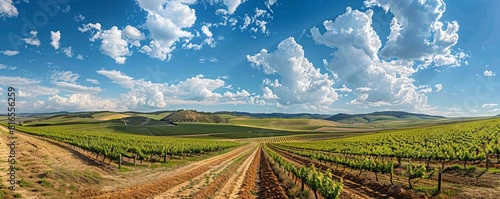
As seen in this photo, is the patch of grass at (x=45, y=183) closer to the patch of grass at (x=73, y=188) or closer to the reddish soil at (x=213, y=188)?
the patch of grass at (x=73, y=188)

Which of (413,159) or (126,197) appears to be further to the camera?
(413,159)

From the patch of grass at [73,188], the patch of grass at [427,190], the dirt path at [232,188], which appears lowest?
the dirt path at [232,188]

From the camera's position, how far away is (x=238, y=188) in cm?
3275

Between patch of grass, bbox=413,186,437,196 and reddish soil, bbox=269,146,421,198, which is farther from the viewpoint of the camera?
reddish soil, bbox=269,146,421,198

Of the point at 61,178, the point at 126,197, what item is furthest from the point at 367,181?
the point at 61,178

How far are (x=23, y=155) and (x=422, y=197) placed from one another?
45658 millimetres

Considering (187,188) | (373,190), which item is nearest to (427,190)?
(373,190)

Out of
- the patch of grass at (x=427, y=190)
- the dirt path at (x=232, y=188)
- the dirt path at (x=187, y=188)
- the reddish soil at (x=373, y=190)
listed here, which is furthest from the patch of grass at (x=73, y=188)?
the patch of grass at (x=427, y=190)

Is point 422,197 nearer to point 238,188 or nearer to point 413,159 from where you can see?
point 238,188

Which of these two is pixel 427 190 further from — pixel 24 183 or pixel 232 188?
pixel 24 183

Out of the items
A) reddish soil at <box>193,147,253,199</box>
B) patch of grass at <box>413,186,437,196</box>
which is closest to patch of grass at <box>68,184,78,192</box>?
reddish soil at <box>193,147,253,199</box>

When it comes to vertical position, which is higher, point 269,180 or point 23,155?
point 23,155

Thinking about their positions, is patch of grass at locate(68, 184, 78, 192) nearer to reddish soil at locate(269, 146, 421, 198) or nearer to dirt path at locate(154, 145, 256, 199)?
dirt path at locate(154, 145, 256, 199)

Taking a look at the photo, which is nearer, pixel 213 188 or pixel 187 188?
pixel 187 188
